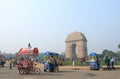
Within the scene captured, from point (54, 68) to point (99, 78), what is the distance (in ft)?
35.0

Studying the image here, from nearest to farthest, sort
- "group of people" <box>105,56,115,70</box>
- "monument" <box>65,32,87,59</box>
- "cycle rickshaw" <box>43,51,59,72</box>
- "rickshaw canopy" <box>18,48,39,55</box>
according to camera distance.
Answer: "rickshaw canopy" <box>18,48,39,55</box> → "cycle rickshaw" <box>43,51,59,72</box> → "group of people" <box>105,56,115,70</box> → "monument" <box>65,32,87,59</box>

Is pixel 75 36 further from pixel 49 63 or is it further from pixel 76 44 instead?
pixel 49 63

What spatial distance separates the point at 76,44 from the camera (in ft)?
314

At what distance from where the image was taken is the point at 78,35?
311ft

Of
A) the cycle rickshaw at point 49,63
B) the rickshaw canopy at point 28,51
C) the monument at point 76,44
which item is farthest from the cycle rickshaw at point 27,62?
the monument at point 76,44

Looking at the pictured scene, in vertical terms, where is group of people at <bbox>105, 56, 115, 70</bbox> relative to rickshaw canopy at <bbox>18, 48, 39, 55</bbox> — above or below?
below

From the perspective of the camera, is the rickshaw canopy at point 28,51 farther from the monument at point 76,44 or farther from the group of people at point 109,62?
the monument at point 76,44

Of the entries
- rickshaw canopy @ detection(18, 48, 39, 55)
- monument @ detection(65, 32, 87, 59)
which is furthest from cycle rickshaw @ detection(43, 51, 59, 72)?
monument @ detection(65, 32, 87, 59)

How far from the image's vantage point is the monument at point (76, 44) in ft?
304

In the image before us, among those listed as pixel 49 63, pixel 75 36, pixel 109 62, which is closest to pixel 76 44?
pixel 75 36

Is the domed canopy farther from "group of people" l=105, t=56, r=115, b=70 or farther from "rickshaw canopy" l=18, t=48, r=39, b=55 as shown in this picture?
"rickshaw canopy" l=18, t=48, r=39, b=55

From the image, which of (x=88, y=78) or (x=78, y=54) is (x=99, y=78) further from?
(x=78, y=54)

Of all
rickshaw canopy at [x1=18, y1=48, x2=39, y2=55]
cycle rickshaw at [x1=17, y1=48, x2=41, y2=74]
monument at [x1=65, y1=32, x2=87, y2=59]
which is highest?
monument at [x1=65, y1=32, x2=87, y2=59]

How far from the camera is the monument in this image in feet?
304
